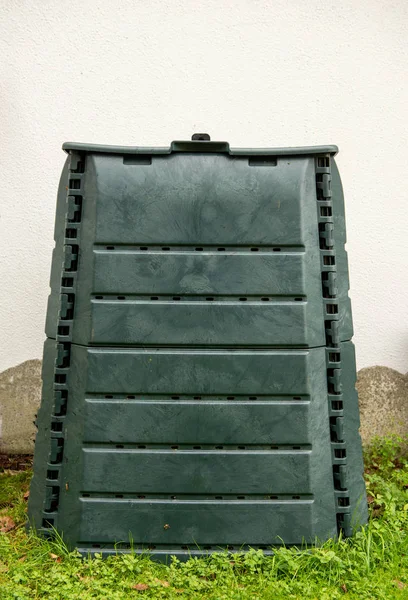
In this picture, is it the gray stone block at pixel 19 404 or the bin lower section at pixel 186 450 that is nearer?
the bin lower section at pixel 186 450

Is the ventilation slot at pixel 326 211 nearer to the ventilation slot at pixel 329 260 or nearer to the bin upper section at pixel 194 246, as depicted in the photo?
the bin upper section at pixel 194 246

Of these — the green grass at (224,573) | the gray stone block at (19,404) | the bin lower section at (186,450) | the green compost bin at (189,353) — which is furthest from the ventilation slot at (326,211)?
the gray stone block at (19,404)

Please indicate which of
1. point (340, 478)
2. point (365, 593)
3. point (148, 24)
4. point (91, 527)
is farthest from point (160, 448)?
point (148, 24)

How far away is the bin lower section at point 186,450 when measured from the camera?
8.20 feet

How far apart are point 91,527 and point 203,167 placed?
181 centimetres

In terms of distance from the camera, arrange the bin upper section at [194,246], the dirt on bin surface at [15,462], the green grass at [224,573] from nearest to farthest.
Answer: the green grass at [224,573] < the bin upper section at [194,246] < the dirt on bin surface at [15,462]

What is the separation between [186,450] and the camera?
8.30 feet

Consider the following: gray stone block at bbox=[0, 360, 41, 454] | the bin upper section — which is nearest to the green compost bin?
the bin upper section

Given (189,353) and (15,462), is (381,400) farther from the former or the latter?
(15,462)

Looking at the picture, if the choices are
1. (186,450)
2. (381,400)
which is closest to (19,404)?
(186,450)

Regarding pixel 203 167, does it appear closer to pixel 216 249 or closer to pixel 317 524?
pixel 216 249

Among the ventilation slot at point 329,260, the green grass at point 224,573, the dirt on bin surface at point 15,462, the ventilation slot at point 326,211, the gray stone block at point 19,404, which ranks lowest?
the green grass at point 224,573

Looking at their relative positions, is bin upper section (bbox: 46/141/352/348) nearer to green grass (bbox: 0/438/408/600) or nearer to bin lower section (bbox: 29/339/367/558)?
bin lower section (bbox: 29/339/367/558)

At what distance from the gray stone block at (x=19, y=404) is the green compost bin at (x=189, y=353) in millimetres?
1230
